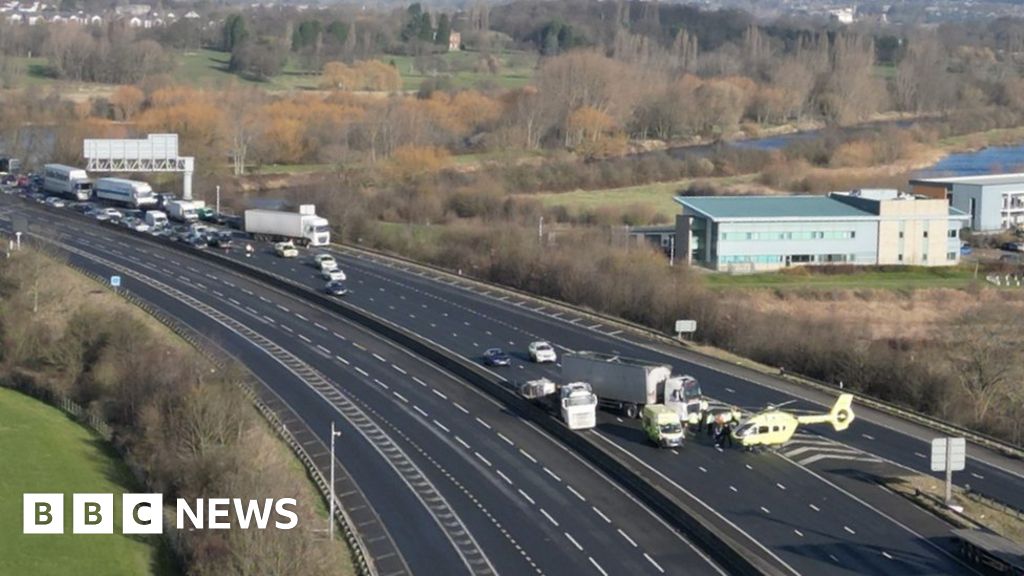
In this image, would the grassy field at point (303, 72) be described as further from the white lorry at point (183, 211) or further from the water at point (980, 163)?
the white lorry at point (183, 211)

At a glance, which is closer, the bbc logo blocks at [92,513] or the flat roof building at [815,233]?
the bbc logo blocks at [92,513]

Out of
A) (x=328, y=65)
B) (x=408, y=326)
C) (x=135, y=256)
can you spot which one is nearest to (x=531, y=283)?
(x=408, y=326)

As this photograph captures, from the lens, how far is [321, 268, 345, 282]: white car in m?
34.0

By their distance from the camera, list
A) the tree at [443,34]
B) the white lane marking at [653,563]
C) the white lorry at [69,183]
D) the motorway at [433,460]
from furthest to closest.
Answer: the tree at [443,34] → the white lorry at [69,183] → the motorway at [433,460] → the white lane marking at [653,563]

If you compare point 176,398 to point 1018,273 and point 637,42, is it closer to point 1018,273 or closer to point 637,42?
point 1018,273

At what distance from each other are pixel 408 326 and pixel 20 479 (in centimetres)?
977

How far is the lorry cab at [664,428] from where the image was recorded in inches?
820

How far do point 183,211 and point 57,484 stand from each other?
964 inches

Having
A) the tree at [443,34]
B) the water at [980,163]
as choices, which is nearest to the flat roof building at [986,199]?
the water at [980,163]

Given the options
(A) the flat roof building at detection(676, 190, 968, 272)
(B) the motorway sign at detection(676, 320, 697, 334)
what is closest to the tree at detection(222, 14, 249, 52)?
(A) the flat roof building at detection(676, 190, 968, 272)

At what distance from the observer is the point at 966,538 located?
1667 cm

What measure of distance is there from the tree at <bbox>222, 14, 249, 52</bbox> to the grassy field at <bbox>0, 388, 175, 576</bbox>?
73.2 m

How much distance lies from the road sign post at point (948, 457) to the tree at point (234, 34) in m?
80.2

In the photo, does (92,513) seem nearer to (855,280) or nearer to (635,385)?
(635,385)
